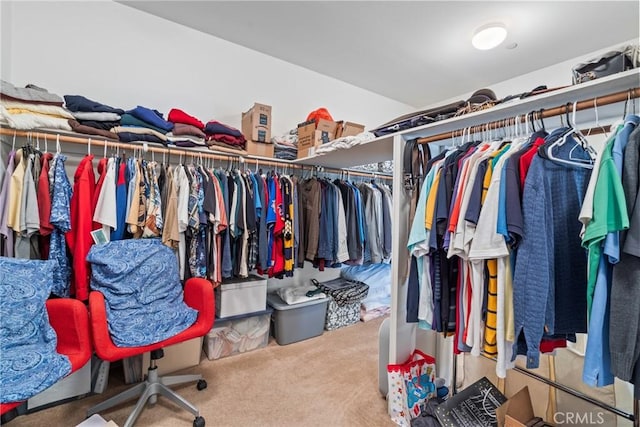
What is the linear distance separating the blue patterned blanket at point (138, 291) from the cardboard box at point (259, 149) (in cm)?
107

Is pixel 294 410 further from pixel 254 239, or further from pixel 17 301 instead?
pixel 17 301

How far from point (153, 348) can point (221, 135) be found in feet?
5.18

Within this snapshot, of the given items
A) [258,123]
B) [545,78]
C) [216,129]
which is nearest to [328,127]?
[258,123]

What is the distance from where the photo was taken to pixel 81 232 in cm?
165

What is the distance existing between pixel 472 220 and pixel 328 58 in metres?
2.49

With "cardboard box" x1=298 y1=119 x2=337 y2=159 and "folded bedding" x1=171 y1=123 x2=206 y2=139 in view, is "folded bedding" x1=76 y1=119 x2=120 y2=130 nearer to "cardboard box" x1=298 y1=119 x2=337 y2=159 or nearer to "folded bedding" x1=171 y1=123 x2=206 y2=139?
"folded bedding" x1=171 y1=123 x2=206 y2=139

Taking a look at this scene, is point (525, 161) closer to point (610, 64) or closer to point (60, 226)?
point (610, 64)

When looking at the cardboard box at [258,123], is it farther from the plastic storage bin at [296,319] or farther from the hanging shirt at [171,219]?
the plastic storage bin at [296,319]

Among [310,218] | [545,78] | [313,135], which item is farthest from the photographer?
[545,78]

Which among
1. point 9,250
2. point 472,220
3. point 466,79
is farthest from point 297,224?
point 466,79

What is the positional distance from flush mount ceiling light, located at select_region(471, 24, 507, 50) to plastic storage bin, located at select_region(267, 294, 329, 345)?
269 cm

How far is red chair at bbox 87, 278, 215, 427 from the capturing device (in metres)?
1.39

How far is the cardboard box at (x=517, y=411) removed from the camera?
4.08 feet

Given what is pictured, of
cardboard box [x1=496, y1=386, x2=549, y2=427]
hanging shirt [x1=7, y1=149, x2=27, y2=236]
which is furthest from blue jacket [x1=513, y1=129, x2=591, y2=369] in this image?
hanging shirt [x1=7, y1=149, x2=27, y2=236]
